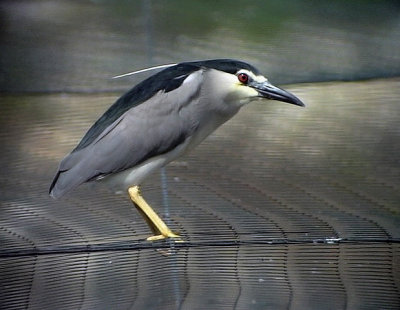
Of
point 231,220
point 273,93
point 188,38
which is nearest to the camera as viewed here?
point 273,93

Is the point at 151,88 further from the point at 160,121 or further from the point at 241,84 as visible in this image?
the point at 241,84

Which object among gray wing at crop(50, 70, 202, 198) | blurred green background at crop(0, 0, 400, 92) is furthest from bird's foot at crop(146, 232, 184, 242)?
blurred green background at crop(0, 0, 400, 92)

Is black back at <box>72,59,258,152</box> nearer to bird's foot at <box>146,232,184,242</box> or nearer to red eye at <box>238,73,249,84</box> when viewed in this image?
red eye at <box>238,73,249,84</box>

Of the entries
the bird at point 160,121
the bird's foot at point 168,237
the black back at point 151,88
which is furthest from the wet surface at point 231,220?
the black back at point 151,88

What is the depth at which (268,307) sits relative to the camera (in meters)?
2.43

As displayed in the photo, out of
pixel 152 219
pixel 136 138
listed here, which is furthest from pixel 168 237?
pixel 136 138

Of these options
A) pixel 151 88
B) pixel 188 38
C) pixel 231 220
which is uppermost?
pixel 151 88

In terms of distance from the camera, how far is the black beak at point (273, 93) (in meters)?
2.20

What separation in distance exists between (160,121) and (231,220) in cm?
43

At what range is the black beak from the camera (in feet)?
7.20

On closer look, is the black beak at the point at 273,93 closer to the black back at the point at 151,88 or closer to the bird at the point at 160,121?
the bird at the point at 160,121

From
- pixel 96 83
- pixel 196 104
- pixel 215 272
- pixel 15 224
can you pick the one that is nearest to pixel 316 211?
pixel 215 272

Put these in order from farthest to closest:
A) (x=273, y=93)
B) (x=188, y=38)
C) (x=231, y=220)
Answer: (x=188, y=38) → (x=231, y=220) → (x=273, y=93)

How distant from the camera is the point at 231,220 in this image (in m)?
2.57
